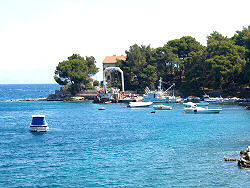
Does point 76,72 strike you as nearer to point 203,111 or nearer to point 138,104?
point 138,104

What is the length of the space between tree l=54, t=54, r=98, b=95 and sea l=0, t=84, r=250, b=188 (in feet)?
257

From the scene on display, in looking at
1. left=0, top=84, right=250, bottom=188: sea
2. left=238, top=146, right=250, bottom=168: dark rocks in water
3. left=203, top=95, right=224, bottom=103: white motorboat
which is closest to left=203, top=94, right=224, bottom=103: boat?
left=203, top=95, right=224, bottom=103: white motorboat

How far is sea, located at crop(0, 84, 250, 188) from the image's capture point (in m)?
44.1

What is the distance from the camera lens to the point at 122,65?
17812 centimetres

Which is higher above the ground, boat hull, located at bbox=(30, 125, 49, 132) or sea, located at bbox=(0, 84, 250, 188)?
boat hull, located at bbox=(30, 125, 49, 132)

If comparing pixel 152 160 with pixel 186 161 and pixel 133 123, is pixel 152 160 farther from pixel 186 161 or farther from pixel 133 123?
pixel 133 123

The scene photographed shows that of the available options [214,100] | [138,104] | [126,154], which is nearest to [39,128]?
[126,154]

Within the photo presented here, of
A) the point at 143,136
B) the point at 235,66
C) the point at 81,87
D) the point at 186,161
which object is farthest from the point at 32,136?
the point at 81,87

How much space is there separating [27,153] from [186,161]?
2191 centimetres

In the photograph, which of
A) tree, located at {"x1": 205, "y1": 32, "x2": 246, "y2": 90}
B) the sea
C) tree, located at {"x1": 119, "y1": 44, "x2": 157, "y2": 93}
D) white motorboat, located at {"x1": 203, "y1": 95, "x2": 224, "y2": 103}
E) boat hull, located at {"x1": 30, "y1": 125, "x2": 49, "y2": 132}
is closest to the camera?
the sea

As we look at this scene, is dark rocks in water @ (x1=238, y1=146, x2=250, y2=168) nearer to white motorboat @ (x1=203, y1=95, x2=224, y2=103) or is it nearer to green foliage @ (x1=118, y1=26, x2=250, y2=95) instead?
green foliage @ (x1=118, y1=26, x2=250, y2=95)

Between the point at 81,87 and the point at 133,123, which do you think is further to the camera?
the point at 81,87

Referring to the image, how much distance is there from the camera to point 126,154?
56688 millimetres

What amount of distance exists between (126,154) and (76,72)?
392ft
